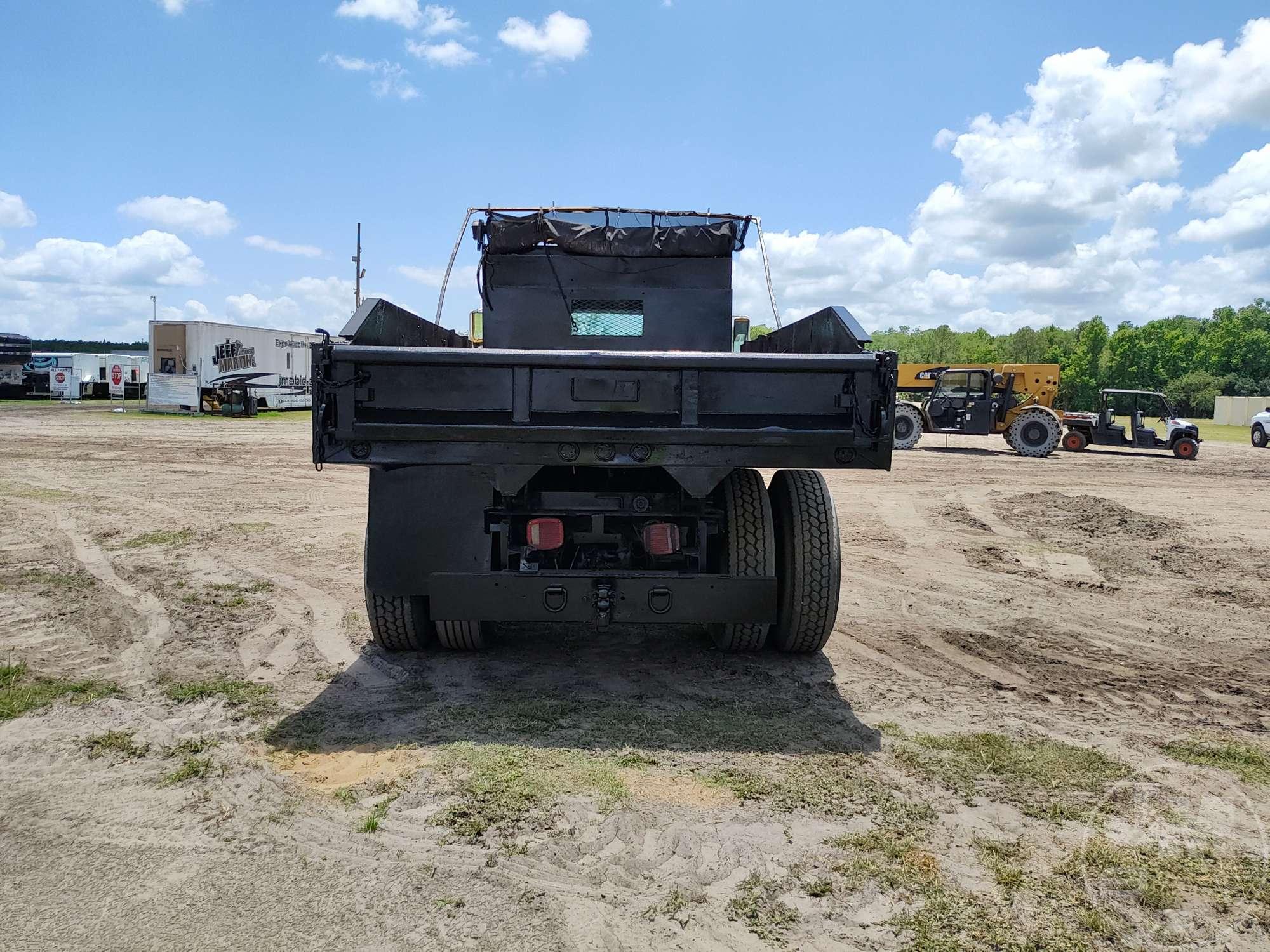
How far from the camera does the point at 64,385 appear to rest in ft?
140

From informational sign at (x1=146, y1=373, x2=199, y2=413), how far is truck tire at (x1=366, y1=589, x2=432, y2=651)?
2930cm

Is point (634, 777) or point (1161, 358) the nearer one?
point (634, 777)

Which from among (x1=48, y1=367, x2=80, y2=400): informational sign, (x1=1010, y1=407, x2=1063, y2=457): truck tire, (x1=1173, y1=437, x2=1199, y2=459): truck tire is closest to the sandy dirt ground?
(x1=1010, y1=407, x2=1063, y2=457): truck tire

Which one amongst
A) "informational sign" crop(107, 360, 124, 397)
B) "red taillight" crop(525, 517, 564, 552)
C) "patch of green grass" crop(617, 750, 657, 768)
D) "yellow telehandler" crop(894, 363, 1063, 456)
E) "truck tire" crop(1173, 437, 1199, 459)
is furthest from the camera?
"informational sign" crop(107, 360, 124, 397)

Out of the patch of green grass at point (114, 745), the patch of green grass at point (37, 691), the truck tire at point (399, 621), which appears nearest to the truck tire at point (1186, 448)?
the truck tire at point (399, 621)

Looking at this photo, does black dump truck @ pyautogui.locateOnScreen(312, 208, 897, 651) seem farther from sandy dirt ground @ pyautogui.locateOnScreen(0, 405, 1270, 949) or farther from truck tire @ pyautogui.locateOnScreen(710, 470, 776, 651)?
sandy dirt ground @ pyautogui.locateOnScreen(0, 405, 1270, 949)

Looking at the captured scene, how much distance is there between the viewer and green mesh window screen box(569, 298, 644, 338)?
6.41 meters

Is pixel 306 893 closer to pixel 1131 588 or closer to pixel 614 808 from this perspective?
pixel 614 808

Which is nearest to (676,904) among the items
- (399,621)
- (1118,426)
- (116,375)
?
(399,621)

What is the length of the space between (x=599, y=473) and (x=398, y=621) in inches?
55.4

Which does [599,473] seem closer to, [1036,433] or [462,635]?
[462,635]

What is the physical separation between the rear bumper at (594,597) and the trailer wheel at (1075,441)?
74.3ft

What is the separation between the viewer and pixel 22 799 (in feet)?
10.7

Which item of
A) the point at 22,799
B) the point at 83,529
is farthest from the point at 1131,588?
the point at 83,529
